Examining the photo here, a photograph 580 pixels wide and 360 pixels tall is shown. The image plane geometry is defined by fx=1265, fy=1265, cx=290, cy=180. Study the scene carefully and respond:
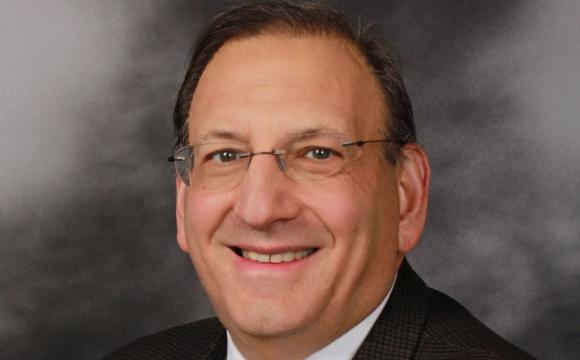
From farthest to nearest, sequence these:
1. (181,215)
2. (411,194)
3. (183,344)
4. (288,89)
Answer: (183,344) < (181,215) < (411,194) < (288,89)

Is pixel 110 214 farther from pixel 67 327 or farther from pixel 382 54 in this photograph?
pixel 382 54

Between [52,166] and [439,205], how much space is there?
182cm

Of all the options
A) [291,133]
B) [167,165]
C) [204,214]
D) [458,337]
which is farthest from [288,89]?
[167,165]

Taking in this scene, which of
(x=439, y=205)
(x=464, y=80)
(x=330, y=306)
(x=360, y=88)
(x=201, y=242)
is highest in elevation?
(x=464, y=80)

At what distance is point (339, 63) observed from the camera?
382 cm

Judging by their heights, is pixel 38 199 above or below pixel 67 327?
A: above

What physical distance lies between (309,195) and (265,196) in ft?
0.49

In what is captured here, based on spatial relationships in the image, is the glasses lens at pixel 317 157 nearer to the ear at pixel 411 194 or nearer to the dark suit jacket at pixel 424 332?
the ear at pixel 411 194

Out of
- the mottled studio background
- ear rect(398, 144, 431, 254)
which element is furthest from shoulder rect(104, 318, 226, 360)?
the mottled studio background

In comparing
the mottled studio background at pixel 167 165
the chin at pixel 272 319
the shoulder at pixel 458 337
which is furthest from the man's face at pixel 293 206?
the mottled studio background at pixel 167 165

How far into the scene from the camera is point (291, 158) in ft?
12.1

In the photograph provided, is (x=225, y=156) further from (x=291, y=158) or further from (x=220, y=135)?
(x=291, y=158)

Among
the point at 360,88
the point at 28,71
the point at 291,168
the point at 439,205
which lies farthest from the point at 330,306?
the point at 28,71

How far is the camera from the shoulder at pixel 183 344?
429 cm
